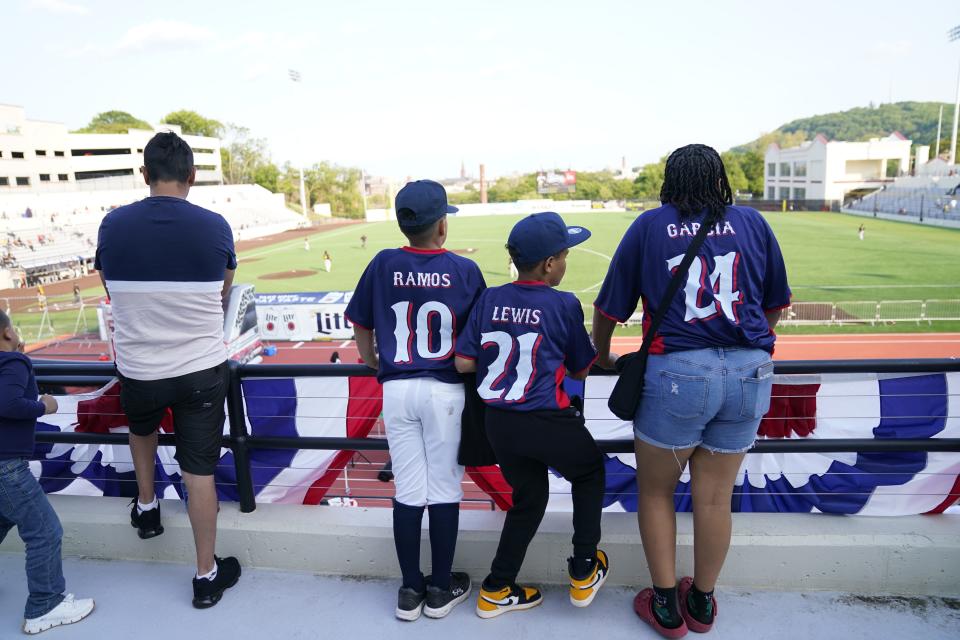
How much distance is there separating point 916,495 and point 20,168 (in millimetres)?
72463

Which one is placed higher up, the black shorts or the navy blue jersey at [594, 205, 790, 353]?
the navy blue jersey at [594, 205, 790, 353]

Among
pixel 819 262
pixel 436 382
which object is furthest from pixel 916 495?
pixel 819 262

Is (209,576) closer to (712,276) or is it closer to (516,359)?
(516,359)

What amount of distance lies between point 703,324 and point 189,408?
1.90 m

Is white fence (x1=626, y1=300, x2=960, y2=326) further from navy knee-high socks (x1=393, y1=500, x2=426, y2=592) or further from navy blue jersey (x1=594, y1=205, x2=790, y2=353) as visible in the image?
navy blue jersey (x1=594, y1=205, x2=790, y2=353)

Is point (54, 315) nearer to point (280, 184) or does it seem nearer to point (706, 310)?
point (706, 310)

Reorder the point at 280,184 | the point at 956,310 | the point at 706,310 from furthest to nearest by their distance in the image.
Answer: the point at 280,184
the point at 956,310
the point at 706,310

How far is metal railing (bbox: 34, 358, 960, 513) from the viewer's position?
2.52 m

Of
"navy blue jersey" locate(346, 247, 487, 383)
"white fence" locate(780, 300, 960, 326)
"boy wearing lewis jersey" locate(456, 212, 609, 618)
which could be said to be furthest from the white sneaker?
"white fence" locate(780, 300, 960, 326)

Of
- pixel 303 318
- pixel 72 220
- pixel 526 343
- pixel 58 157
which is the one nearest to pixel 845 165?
pixel 303 318

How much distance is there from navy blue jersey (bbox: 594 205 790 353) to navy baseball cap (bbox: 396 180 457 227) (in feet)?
2.25

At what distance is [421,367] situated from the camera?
7.79 feet

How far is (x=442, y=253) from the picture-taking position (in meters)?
2.41

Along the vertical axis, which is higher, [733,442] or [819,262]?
[733,442]
